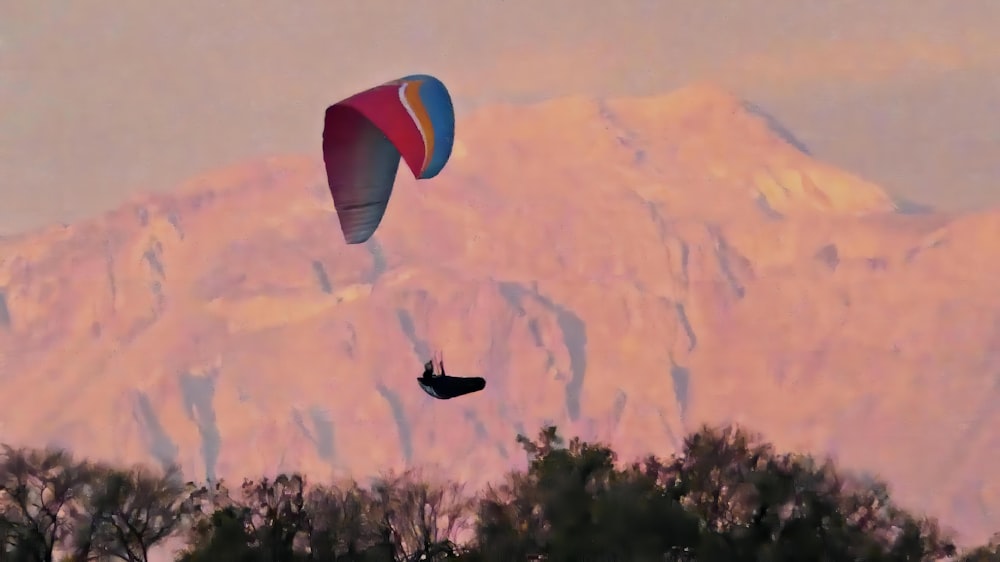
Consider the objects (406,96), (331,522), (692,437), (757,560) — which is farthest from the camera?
(692,437)

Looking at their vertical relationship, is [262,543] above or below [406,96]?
below

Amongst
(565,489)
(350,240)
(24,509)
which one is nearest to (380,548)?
(565,489)

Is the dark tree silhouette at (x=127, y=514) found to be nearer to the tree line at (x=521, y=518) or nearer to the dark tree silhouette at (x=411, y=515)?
the tree line at (x=521, y=518)

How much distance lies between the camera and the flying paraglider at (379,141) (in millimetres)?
47312

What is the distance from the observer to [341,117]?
161ft

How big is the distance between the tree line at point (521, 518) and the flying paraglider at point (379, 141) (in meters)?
32.3

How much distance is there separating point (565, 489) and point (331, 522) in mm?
11523

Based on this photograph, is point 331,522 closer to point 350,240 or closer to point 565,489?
point 565,489

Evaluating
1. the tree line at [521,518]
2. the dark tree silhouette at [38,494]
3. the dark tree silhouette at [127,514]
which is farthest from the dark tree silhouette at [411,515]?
the dark tree silhouette at [38,494]

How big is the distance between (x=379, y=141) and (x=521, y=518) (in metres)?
41.5

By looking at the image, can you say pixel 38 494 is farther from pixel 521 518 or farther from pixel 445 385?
pixel 445 385

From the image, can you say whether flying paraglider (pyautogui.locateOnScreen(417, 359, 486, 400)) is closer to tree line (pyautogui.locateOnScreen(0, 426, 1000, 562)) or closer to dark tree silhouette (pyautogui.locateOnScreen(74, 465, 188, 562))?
tree line (pyautogui.locateOnScreen(0, 426, 1000, 562))

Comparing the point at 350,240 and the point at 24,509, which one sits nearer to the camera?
the point at 350,240

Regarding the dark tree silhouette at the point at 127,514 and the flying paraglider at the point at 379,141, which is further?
the dark tree silhouette at the point at 127,514
